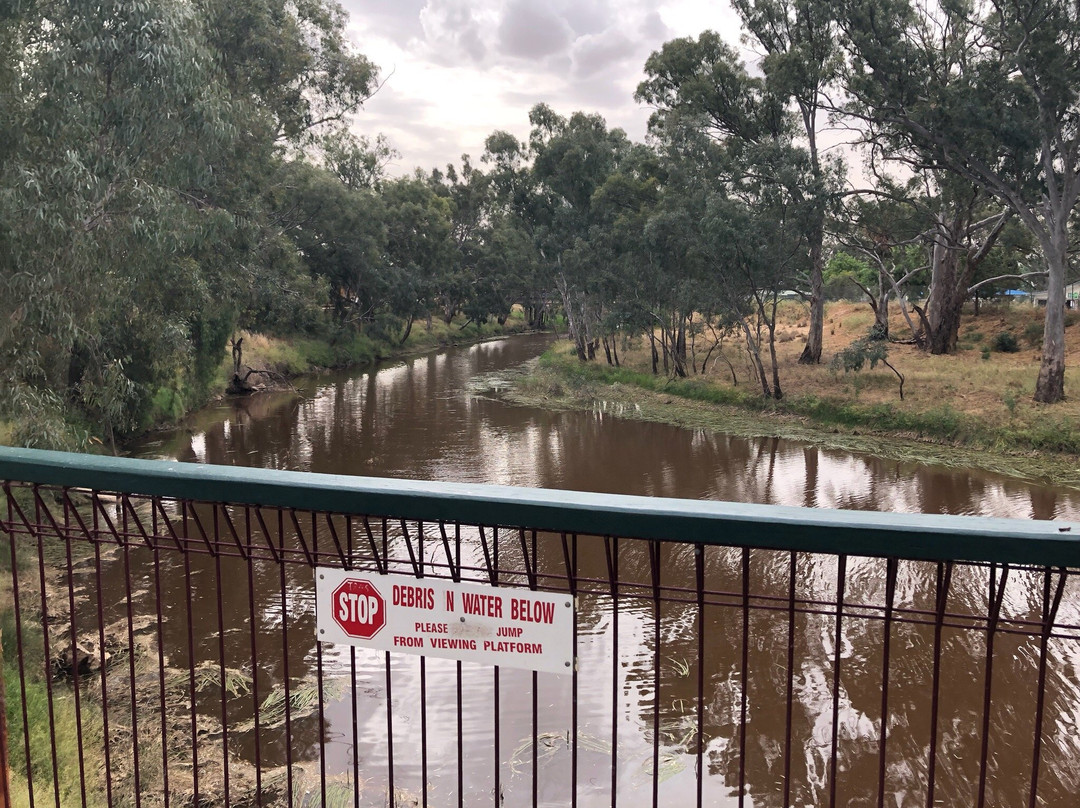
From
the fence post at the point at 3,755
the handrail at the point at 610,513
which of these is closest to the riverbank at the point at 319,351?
the fence post at the point at 3,755

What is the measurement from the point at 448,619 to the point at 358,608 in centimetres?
21

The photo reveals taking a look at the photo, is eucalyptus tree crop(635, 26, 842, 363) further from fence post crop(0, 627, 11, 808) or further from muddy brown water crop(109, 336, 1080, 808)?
fence post crop(0, 627, 11, 808)

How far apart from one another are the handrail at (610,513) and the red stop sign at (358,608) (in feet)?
0.69

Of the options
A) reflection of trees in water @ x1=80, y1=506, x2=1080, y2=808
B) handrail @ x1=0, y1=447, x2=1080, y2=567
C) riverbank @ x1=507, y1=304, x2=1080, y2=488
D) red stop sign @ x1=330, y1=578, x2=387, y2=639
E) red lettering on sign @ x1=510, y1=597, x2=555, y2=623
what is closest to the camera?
handrail @ x1=0, y1=447, x2=1080, y2=567

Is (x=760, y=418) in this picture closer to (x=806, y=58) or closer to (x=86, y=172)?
(x=806, y=58)

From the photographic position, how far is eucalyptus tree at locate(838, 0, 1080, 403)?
634 inches

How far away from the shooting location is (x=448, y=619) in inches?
69.6

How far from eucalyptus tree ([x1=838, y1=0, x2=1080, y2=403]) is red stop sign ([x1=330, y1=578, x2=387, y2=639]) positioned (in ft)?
60.2

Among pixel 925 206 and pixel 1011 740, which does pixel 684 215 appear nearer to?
Answer: pixel 925 206

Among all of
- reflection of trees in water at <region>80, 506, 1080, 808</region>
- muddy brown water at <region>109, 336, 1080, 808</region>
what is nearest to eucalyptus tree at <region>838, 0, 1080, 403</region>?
muddy brown water at <region>109, 336, 1080, 808</region>

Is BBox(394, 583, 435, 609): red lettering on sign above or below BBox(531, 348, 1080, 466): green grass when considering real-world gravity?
above

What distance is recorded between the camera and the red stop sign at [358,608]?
5.95 ft

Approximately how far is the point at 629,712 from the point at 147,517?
6.54 m

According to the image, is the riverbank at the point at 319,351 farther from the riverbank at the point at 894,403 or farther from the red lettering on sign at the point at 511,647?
the red lettering on sign at the point at 511,647
